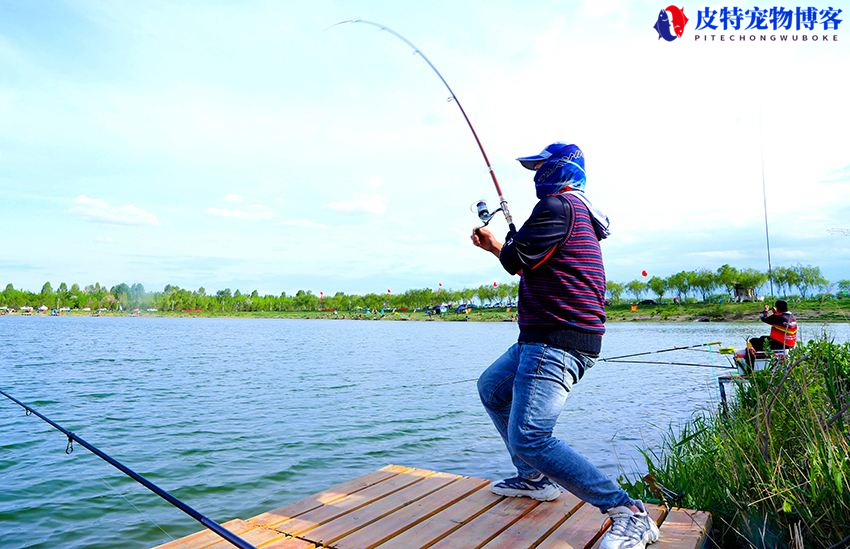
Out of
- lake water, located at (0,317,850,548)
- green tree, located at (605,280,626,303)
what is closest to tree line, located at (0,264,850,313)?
green tree, located at (605,280,626,303)

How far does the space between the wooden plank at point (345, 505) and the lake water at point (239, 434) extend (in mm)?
2309

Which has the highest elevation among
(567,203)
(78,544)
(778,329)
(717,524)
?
(567,203)

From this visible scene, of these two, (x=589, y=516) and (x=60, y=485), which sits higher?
(x=589, y=516)

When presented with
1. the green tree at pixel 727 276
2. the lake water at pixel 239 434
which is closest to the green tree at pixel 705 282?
the green tree at pixel 727 276

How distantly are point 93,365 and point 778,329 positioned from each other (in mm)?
20239

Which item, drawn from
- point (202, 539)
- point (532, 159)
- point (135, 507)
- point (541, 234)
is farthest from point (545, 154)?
point (135, 507)

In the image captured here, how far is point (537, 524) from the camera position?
3.38 metres

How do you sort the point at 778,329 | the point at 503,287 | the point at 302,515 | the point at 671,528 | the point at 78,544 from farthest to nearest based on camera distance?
the point at 503,287 < the point at 778,329 < the point at 78,544 < the point at 302,515 < the point at 671,528

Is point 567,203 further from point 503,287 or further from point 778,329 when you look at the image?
point 503,287

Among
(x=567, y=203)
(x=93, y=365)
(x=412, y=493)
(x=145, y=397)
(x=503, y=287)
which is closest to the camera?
(x=567, y=203)

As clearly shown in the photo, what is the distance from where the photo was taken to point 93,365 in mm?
20141

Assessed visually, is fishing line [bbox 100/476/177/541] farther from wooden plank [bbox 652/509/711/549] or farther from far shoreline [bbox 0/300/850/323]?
far shoreline [bbox 0/300/850/323]

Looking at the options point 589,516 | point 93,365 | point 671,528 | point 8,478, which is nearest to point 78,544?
point 8,478

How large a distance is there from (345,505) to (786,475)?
106 inches
